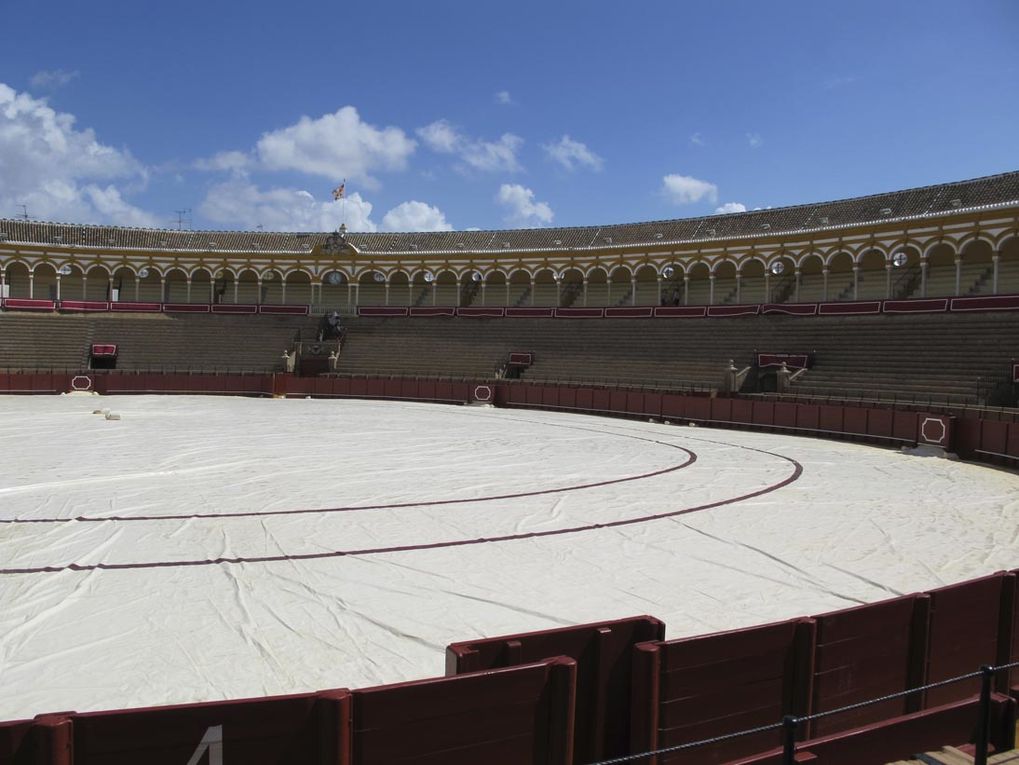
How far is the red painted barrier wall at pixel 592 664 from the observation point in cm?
350

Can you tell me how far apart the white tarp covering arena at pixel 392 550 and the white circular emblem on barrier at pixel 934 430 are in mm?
2253

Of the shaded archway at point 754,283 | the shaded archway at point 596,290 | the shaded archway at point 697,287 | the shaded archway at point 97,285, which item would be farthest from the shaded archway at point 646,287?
the shaded archway at point 97,285

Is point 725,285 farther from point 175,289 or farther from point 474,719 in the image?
point 474,719

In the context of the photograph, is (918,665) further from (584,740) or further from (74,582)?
(74,582)

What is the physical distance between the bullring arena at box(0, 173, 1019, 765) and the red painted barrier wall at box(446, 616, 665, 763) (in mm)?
14

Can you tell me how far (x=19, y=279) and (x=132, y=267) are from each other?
7.03 meters

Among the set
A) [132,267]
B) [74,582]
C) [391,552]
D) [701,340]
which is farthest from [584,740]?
[132,267]

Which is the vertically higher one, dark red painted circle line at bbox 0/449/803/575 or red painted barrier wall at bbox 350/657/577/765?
red painted barrier wall at bbox 350/657/577/765

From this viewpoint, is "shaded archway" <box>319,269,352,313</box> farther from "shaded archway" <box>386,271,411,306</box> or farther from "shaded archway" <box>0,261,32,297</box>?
"shaded archway" <box>0,261,32,297</box>

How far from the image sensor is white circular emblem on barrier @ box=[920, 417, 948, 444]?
18750 mm

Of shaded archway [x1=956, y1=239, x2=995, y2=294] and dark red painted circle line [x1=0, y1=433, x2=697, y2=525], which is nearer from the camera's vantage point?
dark red painted circle line [x1=0, y1=433, x2=697, y2=525]

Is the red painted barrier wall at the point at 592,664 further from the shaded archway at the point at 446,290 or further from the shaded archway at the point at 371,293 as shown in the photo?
the shaded archway at the point at 371,293

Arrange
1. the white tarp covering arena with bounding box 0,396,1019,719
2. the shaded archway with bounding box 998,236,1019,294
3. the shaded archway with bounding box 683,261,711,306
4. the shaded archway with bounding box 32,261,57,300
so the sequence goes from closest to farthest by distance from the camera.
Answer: the white tarp covering arena with bounding box 0,396,1019,719
the shaded archway with bounding box 998,236,1019,294
the shaded archway with bounding box 683,261,711,306
the shaded archway with bounding box 32,261,57,300

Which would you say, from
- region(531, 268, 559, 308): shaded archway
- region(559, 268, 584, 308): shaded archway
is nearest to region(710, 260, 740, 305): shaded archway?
region(559, 268, 584, 308): shaded archway
